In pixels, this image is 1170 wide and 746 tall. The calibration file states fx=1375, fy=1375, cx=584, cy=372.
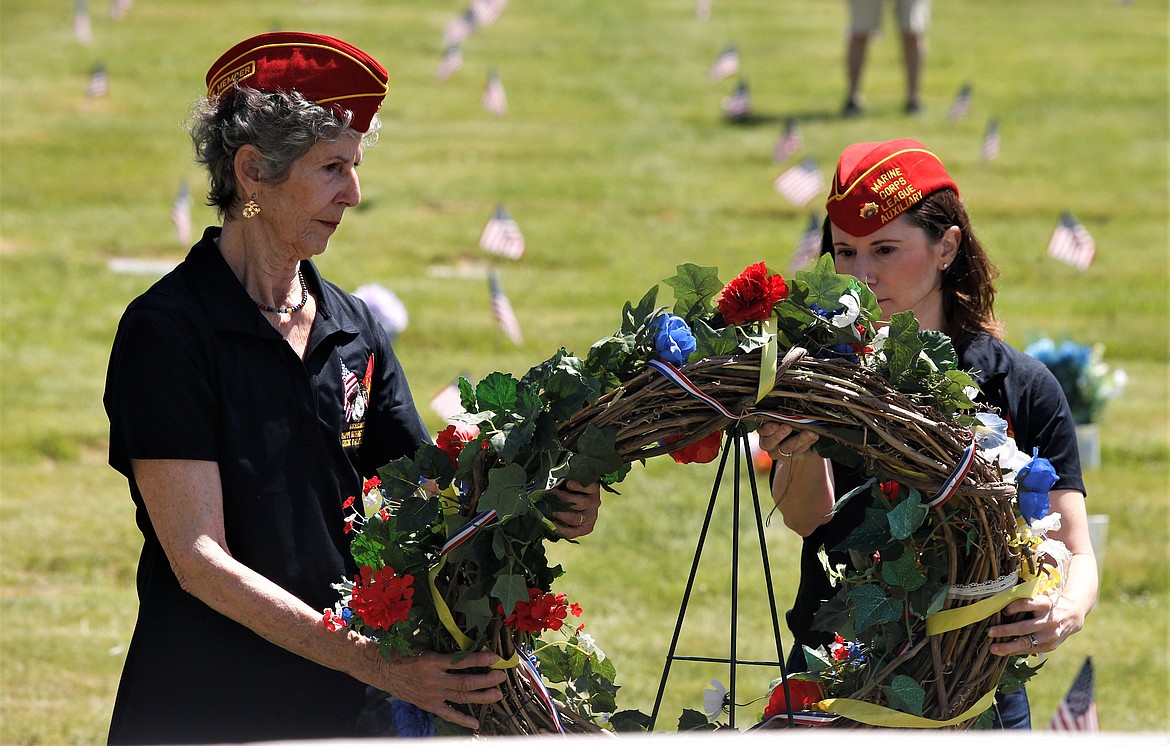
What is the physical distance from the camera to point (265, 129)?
2639 millimetres

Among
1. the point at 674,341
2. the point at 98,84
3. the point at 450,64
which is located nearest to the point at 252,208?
the point at 674,341

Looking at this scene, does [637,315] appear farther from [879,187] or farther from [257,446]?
[879,187]

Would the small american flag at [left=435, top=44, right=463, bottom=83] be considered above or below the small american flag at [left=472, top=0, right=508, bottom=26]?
below

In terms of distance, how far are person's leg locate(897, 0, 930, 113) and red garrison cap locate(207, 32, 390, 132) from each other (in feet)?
35.8

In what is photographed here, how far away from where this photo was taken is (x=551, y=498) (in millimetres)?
2416

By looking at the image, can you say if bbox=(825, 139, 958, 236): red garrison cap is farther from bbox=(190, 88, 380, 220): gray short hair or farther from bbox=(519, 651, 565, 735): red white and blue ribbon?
bbox=(519, 651, 565, 735): red white and blue ribbon

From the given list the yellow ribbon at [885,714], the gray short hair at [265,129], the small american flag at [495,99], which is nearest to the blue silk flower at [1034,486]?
the yellow ribbon at [885,714]

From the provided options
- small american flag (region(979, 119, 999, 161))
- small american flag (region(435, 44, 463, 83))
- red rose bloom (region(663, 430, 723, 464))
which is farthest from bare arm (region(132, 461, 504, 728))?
small american flag (region(435, 44, 463, 83))

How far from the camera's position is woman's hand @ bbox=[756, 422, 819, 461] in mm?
2303

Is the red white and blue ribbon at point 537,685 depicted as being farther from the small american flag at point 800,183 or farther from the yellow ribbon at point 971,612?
the small american flag at point 800,183

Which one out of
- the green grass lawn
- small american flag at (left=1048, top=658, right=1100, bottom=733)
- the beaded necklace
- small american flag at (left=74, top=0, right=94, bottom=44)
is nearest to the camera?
the beaded necklace

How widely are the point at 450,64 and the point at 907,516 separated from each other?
13.1m

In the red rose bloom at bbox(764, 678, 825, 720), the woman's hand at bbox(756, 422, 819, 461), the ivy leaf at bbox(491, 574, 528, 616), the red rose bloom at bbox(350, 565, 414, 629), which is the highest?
the woman's hand at bbox(756, 422, 819, 461)

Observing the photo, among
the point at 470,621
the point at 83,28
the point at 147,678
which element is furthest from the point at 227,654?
the point at 83,28
